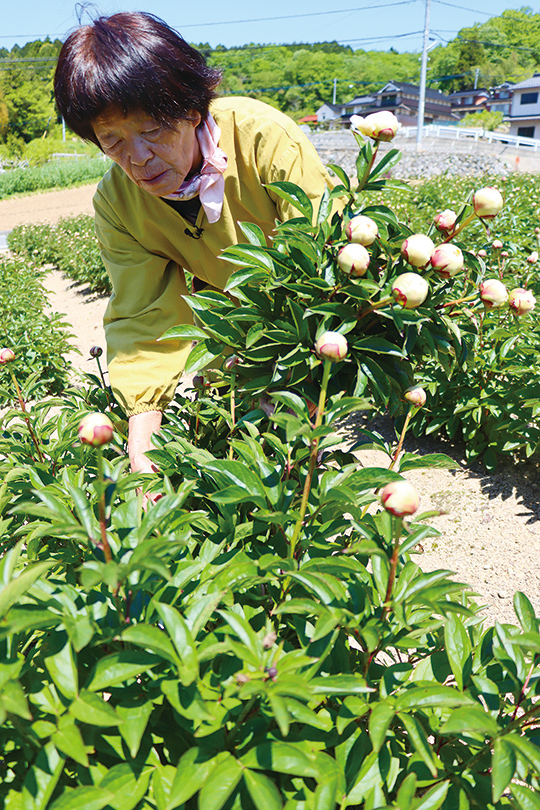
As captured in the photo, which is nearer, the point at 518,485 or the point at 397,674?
the point at 397,674

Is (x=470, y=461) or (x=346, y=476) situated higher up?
(x=346, y=476)

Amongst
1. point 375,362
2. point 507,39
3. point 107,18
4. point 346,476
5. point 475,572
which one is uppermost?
point 507,39

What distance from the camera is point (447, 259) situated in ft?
2.87

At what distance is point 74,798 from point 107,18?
1.43 metres

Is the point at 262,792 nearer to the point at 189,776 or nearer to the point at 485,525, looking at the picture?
the point at 189,776

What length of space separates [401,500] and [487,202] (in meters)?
0.49

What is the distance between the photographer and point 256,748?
68 cm

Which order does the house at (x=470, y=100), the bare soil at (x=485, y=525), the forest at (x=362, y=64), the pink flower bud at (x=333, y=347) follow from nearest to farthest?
the pink flower bud at (x=333, y=347) → the bare soil at (x=485, y=525) → the house at (x=470, y=100) → the forest at (x=362, y=64)

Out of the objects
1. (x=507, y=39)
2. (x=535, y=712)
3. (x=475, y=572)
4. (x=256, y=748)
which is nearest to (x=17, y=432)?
(x=256, y=748)

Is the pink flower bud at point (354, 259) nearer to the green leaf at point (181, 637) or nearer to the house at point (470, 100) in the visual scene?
the green leaf at point (181, 637)

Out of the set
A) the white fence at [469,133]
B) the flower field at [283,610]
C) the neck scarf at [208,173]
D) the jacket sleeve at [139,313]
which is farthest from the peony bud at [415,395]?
the white fence at [469,133]

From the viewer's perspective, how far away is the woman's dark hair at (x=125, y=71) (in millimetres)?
1223

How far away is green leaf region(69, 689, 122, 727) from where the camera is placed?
0.64 meters

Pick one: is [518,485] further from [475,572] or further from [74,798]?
[74,798]
